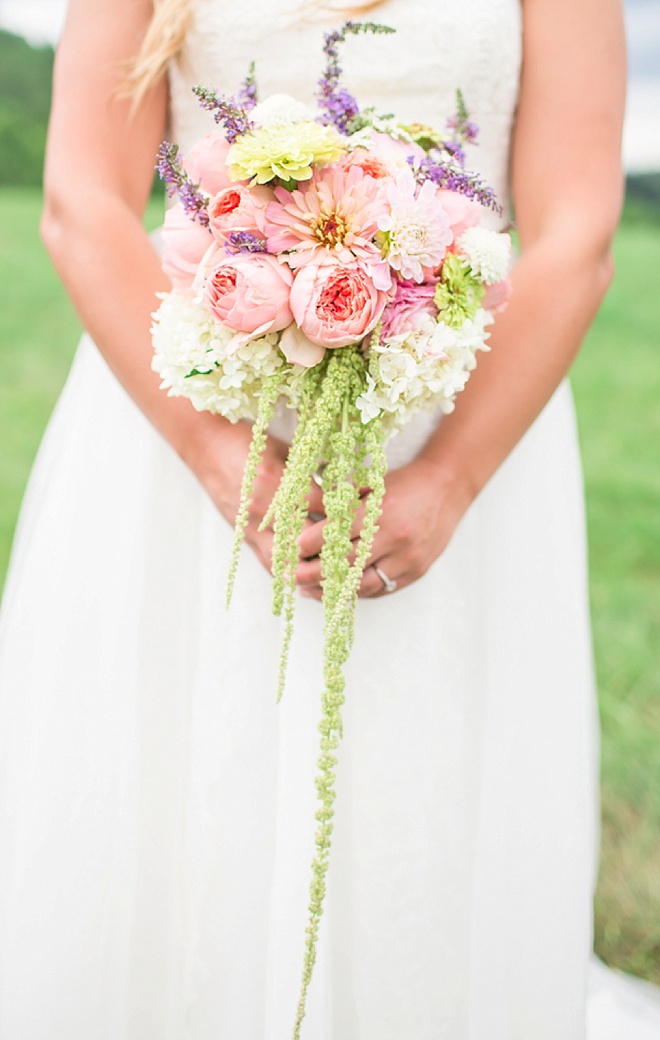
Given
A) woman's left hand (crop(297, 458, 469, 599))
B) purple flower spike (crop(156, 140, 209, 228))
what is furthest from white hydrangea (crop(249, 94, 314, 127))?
woman's left hand (crop(297, 458, 469, 599))

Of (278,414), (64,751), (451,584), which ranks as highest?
(278,414)

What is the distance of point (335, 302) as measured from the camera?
1.18 m

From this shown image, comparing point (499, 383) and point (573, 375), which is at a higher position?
point (573, 375)

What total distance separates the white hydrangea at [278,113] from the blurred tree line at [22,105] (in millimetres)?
11512

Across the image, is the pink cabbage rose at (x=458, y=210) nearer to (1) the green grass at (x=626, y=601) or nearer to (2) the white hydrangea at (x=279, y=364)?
(2) the white hydrangea at (x=279, y=364)

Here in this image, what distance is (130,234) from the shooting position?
5.36 ft

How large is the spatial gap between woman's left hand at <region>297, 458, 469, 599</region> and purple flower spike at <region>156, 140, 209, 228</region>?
1.52ft

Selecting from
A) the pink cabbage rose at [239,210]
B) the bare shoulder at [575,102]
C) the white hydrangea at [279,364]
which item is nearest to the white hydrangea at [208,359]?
the white hydrangea at [279,364]

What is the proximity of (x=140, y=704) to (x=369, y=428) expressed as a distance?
2.54ft

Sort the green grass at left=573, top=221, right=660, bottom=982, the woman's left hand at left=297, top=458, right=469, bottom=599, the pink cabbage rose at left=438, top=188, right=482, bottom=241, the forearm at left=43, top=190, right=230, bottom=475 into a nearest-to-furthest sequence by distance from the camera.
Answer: the pink cabbage rose at left=438, top=188, right=482, bottom=241 < the woman's left hand at left=297, top=458, right=469, bottom=599 < the forearm at left=43, top=190, right=230, bottom=475 < the green grass at left=573, top=221, right=660, bottom=982

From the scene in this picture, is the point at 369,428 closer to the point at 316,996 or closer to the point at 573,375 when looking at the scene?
the point at 316,996

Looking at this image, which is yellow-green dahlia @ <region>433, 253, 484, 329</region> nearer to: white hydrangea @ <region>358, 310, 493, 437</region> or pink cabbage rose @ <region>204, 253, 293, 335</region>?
white hydrangea @ <region>358, 310, 493, 437</region>

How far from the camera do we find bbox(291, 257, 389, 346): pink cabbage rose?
1.17 meters

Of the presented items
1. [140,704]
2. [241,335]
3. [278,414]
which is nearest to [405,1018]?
[140,704]
